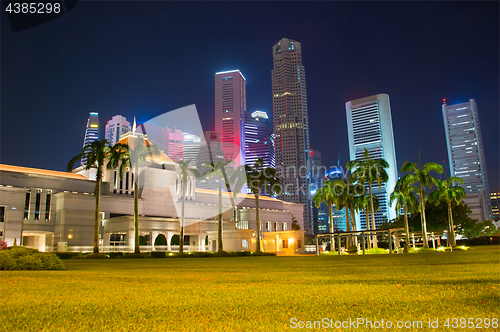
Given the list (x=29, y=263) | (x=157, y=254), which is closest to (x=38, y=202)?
(x=157, y=254)

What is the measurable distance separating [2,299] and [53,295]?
0.67 m

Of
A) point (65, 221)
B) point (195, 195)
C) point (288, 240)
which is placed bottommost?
point (288, 240)

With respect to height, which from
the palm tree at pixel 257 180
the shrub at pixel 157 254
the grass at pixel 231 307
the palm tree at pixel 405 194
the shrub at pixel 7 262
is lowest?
the shrub at pixel 157 254

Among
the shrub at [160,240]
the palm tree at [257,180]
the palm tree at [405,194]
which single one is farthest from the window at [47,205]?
the palm tree at [405,194]

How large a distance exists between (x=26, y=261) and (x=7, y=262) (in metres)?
0.53

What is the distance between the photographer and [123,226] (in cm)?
5438

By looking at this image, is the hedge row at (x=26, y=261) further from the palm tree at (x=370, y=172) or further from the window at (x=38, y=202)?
the window at (x=38, y=202)

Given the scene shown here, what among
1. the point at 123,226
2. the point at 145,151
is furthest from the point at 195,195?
the point at 145,151

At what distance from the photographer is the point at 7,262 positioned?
11453mm

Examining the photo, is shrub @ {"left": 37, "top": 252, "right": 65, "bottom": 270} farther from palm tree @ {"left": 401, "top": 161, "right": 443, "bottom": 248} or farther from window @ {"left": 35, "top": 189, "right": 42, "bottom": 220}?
window @ {"left": 35, "top": 189, "right": 42, "bottom": 220}

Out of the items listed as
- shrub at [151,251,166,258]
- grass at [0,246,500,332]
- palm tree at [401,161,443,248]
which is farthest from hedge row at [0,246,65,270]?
palm tree at [401,161,443,248]

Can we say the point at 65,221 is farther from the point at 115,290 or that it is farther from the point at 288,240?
the point at 115,290

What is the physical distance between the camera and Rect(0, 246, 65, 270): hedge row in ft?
37.8

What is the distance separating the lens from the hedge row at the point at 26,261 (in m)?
11.5
